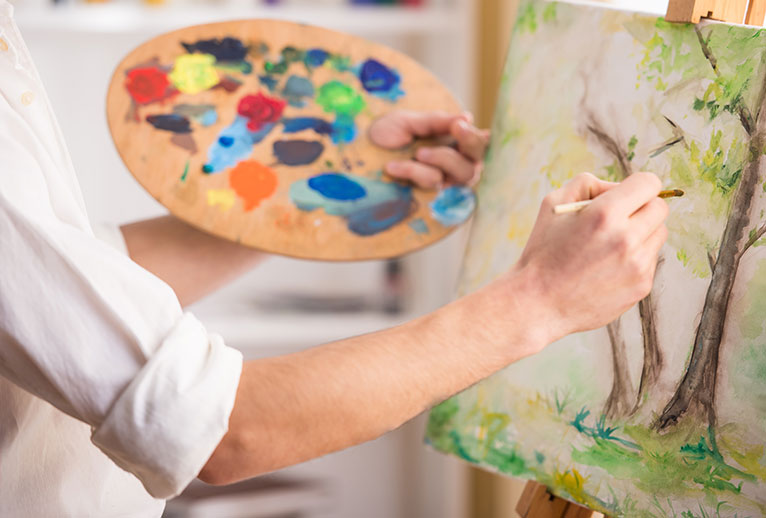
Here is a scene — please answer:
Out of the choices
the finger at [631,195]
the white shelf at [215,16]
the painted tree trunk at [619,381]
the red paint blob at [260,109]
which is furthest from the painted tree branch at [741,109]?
the white shelf at [215,16]

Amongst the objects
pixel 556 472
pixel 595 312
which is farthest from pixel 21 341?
pixel 556 472

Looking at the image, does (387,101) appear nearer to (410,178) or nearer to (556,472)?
(410,178)

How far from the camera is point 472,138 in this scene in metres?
1.09

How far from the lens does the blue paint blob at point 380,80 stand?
1.17 meters

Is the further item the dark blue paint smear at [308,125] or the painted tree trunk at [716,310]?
the dark blue paint smear at [308,125]

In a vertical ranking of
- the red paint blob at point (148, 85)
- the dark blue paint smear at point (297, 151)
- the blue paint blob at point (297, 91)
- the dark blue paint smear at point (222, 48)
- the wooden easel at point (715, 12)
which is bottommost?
the dark blue paint smear at point (297, 151)

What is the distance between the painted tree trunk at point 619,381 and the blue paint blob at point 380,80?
0.50 m

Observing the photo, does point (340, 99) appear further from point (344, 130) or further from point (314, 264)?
point (314, 264)

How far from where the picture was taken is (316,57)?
1.17m

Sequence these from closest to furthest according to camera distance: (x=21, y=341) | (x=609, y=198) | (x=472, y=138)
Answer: (x=21, y=341) → (x=609, y=198) → (x=472, y=138)

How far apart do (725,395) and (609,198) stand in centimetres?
26

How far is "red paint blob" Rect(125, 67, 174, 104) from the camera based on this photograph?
1059 mm

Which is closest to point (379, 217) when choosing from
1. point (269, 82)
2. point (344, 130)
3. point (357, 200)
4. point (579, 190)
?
point (357, 200)

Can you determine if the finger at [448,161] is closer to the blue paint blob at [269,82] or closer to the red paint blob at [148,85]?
the blue paint blob at [269,82]
